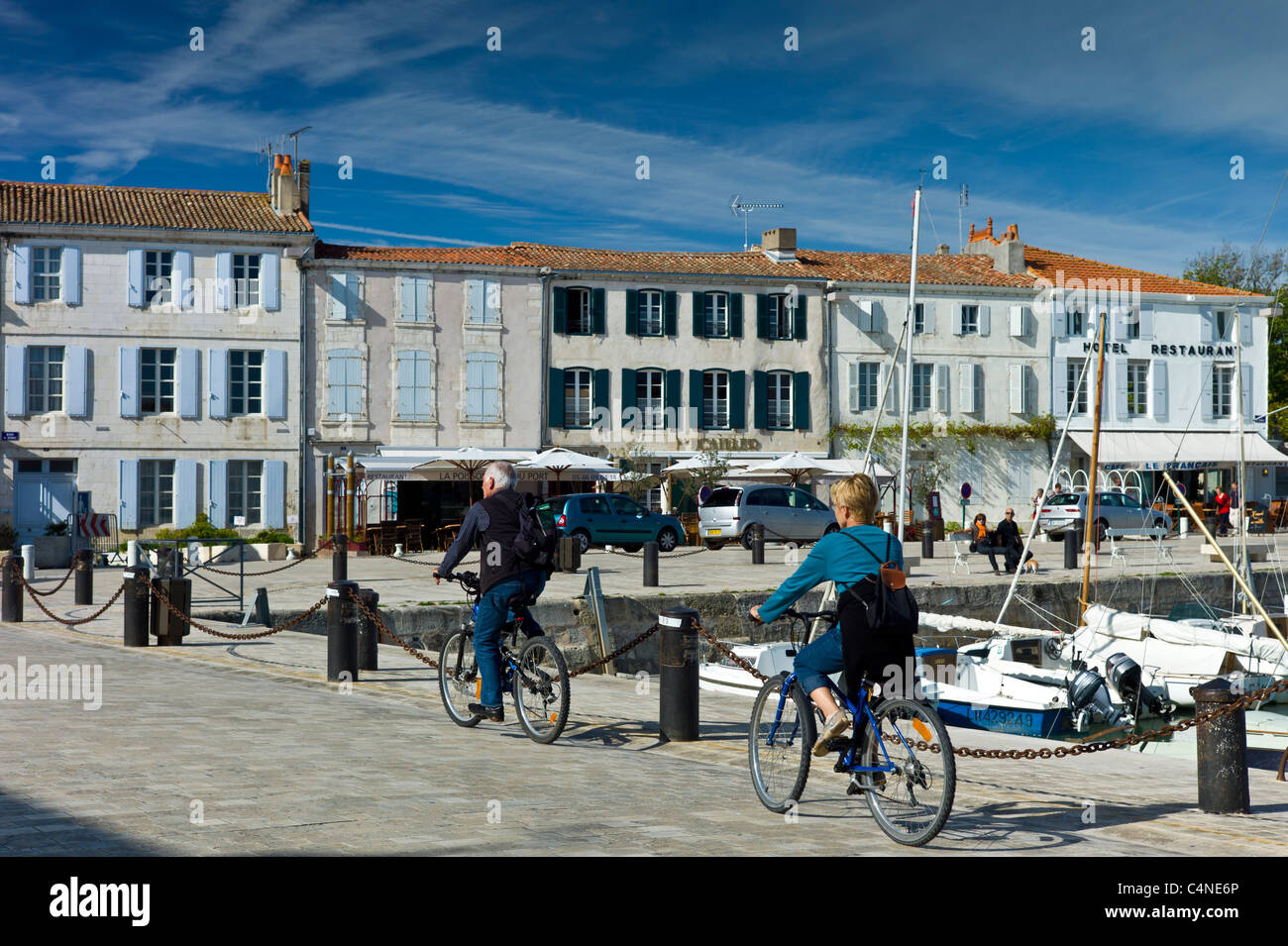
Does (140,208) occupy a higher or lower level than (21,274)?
higher

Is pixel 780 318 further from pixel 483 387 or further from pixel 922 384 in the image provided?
pixel 483 387

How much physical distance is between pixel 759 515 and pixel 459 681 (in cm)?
2330

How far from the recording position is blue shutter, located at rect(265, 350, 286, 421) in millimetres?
36094

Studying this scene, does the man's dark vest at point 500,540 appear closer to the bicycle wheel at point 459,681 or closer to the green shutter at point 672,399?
the bicycle wheel at point 459,681

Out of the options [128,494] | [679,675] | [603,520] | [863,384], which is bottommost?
[679,675]

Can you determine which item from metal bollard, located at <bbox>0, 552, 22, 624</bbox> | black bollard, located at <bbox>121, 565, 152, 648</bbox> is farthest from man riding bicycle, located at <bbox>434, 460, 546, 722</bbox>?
metal bollard, located at <bbox>0, 552, 22, 624</bbox>

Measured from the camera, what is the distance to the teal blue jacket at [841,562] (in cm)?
598

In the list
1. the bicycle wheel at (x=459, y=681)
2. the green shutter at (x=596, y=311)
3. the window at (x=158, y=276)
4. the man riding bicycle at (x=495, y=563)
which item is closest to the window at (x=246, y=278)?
the window at (x=158, y=276)

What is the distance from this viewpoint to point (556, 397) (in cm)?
3906

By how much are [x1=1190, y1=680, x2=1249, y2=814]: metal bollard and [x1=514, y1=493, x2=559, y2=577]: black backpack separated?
394 centimetres

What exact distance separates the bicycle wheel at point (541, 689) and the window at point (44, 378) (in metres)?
29.9

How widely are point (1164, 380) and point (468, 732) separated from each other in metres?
41.3

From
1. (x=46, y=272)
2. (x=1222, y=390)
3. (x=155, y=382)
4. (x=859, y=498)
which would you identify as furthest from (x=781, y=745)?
(x=1222, y=390)

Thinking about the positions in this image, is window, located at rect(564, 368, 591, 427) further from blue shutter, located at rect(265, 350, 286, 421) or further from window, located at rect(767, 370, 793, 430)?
blue shutter, located at rect(265, 350, 286, 421)
